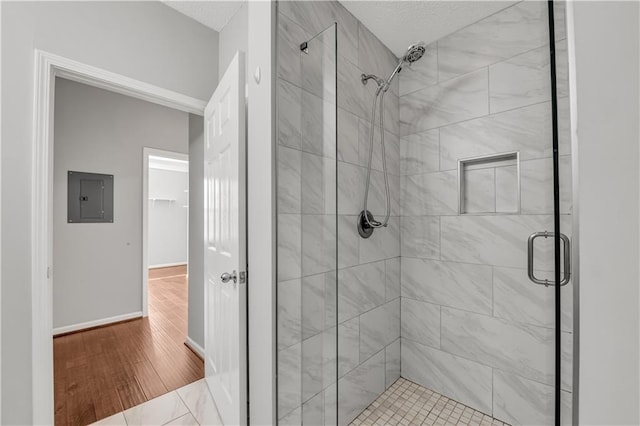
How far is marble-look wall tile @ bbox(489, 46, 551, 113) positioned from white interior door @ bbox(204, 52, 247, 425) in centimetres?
100

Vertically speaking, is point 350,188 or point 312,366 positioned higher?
point 350,188

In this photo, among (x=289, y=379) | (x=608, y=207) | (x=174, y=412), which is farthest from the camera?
(x=174, y=412)

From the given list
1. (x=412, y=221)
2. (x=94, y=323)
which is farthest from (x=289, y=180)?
(x=94, y=323)

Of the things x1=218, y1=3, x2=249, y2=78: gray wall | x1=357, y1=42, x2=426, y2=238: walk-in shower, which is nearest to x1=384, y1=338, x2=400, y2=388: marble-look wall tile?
x1=357, y1=42, x2=426, y2=238: walk-in shower

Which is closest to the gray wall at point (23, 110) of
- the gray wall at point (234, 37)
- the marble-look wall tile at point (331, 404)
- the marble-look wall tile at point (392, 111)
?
the gray wall at point (234, 37)

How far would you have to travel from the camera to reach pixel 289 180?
97 centimetres

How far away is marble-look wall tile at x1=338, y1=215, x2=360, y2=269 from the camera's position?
0.90 metres

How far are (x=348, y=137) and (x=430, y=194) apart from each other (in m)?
0.48

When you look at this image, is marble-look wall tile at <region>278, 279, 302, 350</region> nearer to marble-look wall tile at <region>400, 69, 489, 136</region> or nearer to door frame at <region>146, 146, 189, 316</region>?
marble-look wall tile at <region>400, 69, 489, 136</region>

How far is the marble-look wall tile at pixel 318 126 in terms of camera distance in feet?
2.77

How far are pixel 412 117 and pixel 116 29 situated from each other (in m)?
1.72

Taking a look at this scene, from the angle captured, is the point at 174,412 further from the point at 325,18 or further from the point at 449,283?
the point at 325,18

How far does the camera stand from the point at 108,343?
8.15 ft

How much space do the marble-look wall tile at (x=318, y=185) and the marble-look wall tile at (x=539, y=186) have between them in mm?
527
